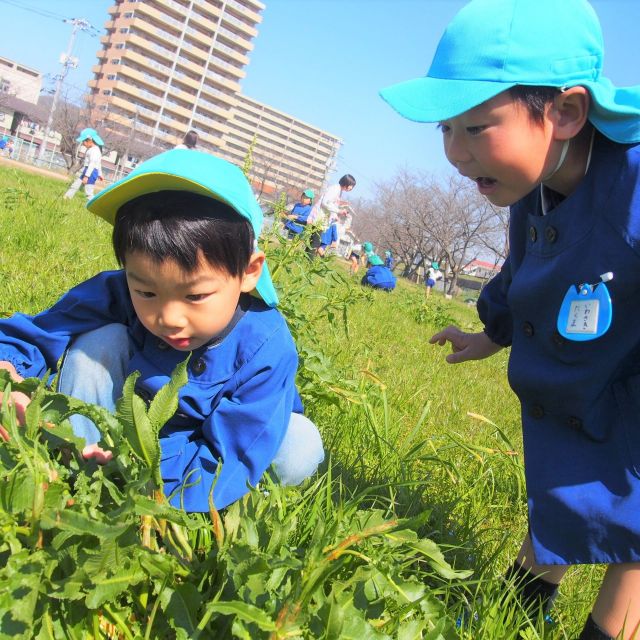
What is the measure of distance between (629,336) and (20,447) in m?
1.31

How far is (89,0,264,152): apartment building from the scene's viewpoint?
249 feet

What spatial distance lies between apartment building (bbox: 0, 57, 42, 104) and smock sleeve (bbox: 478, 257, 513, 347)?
3336 inches

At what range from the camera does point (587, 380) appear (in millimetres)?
1497

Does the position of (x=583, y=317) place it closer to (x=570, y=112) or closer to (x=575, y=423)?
(x=575, y=423)

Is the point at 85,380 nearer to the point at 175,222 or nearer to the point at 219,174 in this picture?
the point at 175,222

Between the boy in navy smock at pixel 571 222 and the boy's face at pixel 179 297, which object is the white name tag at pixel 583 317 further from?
the boy's face at pixel 179 297

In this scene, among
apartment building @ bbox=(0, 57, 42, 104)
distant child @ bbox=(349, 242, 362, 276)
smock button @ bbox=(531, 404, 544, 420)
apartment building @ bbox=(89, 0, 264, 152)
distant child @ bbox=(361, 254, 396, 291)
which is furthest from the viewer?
apartment building @ bbox=(89, 0, 264, 152)

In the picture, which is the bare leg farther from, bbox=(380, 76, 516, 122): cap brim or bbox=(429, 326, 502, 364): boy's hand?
bbox=(380, 76, 516, 122): cap brim

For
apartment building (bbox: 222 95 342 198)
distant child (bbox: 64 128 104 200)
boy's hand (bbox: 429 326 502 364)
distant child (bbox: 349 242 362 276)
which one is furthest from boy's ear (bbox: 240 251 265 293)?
apartment building (bbox: 222 95 342 198)

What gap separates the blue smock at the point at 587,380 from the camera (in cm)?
143

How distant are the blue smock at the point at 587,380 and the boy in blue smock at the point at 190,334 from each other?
64cm

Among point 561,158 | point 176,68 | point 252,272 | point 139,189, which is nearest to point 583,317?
point 561,158

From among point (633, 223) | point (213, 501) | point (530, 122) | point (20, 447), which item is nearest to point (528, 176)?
point (530, 122)

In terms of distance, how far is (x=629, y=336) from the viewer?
57.9 inches
